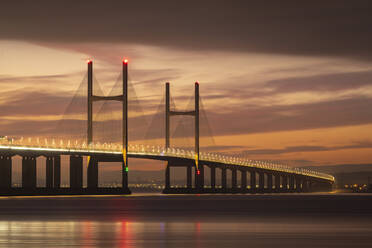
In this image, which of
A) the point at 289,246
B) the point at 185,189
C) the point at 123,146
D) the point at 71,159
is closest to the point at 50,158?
the point at 71,159

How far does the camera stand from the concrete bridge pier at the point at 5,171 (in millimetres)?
102750

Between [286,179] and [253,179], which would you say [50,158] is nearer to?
[253,179]

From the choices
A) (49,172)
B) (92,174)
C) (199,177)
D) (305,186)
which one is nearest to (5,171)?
(49,172)

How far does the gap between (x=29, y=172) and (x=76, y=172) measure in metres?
6.39

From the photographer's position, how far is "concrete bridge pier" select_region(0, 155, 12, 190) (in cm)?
10275

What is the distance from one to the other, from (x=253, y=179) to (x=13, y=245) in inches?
5686

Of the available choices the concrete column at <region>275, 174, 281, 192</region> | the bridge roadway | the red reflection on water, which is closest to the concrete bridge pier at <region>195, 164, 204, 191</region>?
the bridge roadway

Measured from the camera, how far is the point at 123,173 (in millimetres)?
110688

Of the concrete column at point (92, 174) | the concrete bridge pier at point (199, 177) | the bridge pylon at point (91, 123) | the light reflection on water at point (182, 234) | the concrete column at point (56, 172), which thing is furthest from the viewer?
the concrete bridge pier at point (199, 177)

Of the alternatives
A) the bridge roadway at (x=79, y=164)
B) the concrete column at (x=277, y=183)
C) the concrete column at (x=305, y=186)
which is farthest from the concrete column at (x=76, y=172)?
the concrete column at (x=305, y=186)

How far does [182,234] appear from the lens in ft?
103

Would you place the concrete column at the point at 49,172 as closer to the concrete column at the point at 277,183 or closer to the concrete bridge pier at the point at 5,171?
the concrete bridge pier at the point at 5,171

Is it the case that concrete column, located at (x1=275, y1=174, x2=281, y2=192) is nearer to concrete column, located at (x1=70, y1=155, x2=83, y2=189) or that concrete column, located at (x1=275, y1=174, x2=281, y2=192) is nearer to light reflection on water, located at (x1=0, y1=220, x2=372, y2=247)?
concrete column, located at (x1=70, y1=155, x2=83, y2=189)

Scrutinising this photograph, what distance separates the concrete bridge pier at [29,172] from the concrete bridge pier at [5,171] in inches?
110
